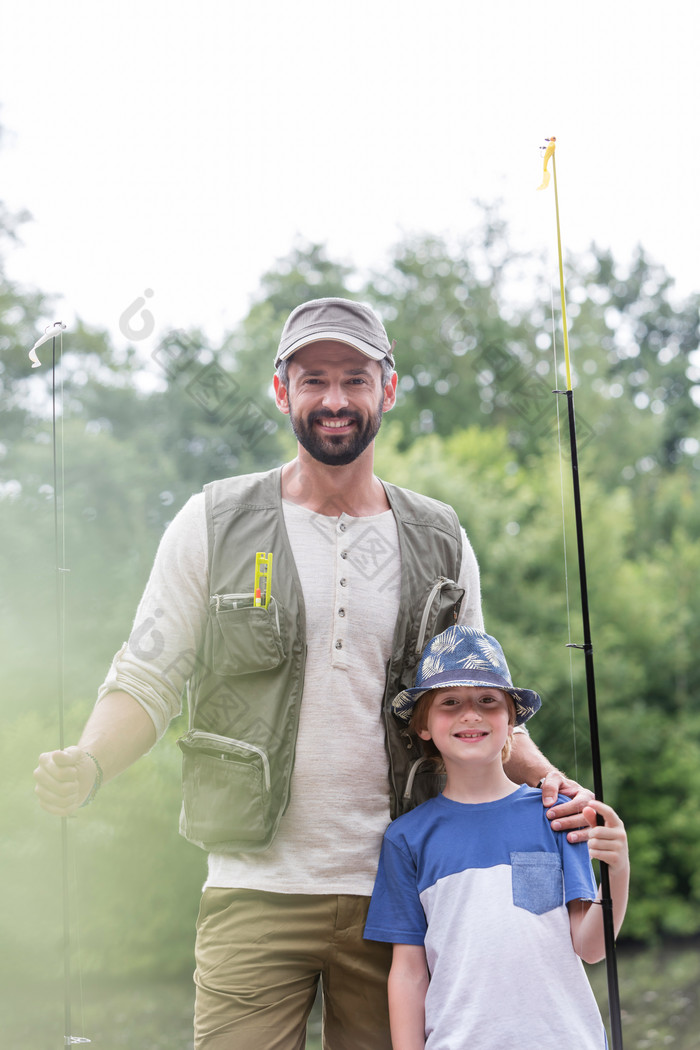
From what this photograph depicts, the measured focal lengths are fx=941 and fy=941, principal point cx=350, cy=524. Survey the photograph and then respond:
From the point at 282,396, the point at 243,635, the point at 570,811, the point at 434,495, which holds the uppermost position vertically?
the point at 434,495

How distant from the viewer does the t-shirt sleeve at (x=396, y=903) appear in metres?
1.44

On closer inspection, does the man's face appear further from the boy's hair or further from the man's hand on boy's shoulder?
the man's hand on boy's shoulder

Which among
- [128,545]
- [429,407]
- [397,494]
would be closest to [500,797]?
[397,494]

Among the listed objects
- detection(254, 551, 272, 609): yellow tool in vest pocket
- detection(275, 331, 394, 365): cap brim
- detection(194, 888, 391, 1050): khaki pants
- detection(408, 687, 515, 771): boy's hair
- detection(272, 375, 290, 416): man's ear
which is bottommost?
detection(194, 888, 391, 1050): khaki pants

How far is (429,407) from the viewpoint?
9.07 m

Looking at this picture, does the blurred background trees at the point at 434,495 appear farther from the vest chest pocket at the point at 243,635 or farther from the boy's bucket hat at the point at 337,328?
the vest chest pocket at the point at 243,635

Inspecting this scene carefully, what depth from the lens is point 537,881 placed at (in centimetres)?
143

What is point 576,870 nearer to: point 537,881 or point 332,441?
point 537,881

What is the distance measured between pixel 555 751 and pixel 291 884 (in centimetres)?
508

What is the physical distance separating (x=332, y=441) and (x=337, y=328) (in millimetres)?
191

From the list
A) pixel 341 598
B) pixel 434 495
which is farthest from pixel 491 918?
pixel 434 495

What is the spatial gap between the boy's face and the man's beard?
43 cm

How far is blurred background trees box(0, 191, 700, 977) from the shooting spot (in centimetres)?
458

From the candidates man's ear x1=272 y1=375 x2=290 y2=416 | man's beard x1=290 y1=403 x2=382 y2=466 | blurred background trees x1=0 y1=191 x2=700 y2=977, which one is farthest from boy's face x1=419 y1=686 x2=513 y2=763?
blurred background trees x1=0 y1=191 x2=700 y2=977
